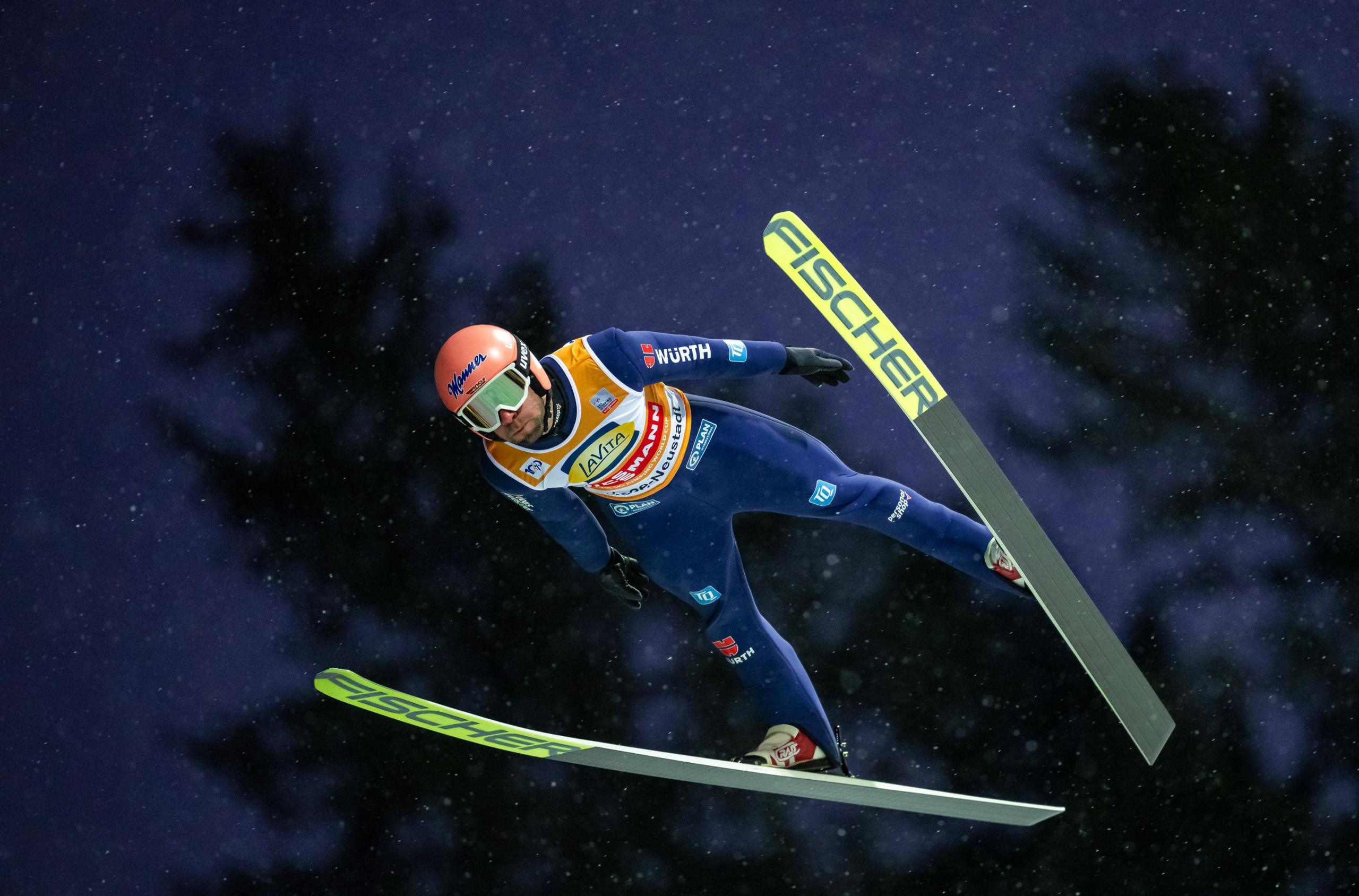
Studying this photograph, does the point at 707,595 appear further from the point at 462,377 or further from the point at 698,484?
the point at 462,377

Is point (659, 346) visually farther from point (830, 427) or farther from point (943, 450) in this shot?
point (830, 427)

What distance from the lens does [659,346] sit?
4.36 meters

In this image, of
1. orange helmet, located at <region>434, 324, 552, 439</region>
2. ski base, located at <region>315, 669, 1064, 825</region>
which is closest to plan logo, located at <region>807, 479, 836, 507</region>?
ski base, located at <region>315, 669, 1064, 825</region>

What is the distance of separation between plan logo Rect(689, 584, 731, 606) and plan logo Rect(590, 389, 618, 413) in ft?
2.79

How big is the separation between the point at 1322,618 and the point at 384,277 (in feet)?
16.4

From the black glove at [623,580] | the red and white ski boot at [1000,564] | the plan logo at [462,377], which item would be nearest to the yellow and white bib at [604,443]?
the plan logo at [462,377]

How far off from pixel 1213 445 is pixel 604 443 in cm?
344

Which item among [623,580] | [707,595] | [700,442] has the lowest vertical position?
[707,595]

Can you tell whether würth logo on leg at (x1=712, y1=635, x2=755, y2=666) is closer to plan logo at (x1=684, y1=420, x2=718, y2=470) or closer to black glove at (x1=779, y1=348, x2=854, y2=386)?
plan logo at (x1=684, y1=420, x2=718, y2=470)

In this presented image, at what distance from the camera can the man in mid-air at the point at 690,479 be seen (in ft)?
14.1

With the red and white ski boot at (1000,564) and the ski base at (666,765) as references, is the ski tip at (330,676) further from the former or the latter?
the red and white ski boot at (1000,564)

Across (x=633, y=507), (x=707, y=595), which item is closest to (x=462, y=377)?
(x=633, y=507)

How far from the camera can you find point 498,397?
13.3 feet

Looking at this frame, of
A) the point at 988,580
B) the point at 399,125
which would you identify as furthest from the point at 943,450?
the point at 399,125
